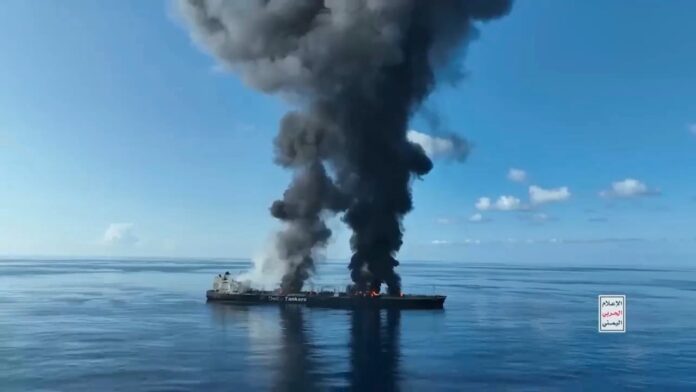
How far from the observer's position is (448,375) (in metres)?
69.1

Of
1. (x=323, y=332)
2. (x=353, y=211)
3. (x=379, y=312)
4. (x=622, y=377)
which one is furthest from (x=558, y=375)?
(x=353, y=211)

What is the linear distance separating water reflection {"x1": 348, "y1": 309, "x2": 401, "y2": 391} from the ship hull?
17.6ft

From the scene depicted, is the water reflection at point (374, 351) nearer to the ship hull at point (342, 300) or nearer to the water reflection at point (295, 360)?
the water reflection at point (295, 360)

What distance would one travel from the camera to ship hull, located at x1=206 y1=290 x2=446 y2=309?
5320 inches

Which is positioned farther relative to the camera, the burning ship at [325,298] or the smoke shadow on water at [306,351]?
the burning ship at [325,298]

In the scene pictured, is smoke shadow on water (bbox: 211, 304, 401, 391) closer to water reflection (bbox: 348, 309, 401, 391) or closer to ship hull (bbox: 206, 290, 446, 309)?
water reflection (bbox: 348, 309, 401, 391)

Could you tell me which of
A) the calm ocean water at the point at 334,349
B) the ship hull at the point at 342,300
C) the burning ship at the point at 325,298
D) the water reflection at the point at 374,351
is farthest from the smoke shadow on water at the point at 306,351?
the burning ship at the point at 325,298

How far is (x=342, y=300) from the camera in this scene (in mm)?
138125

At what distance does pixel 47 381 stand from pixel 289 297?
8168 cm

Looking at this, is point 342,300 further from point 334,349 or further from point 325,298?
point 334,349

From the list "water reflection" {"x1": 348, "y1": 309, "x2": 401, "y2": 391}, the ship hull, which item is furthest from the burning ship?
"water reflection" {"x1": 348, "y1": 309, "x2": 401, "y2": 391}

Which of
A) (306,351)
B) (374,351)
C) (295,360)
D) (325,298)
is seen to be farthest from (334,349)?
(325,298)

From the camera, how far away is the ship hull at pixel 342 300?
135125 millimetres

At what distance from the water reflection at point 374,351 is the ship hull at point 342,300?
5.38 meters
